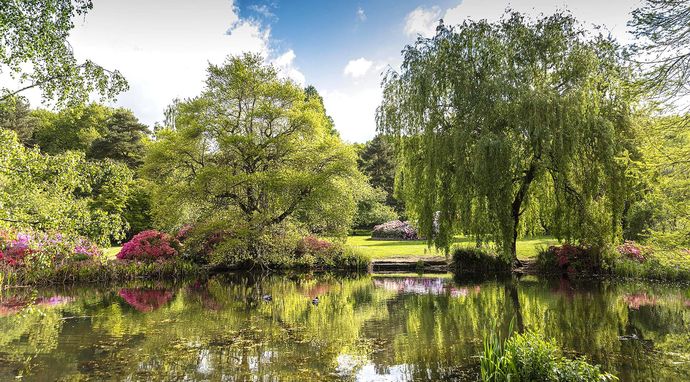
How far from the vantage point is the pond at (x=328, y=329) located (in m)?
7.55

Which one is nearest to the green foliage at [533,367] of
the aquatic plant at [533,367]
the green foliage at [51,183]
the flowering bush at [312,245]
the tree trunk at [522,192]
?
the aquatic plant at [533,367]

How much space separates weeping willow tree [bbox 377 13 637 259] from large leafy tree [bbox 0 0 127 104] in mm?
11978

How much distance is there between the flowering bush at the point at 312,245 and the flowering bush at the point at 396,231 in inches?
399

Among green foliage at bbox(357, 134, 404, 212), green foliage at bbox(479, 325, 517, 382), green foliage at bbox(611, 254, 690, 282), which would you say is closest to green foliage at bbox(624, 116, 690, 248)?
green foliage at bbox(479, 325, 517, 382)

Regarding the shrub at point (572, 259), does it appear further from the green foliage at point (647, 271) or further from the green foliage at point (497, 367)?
the green foliage at point (497, 367)

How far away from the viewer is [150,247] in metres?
20.6

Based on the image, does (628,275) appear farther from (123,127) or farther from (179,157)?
(123,127)

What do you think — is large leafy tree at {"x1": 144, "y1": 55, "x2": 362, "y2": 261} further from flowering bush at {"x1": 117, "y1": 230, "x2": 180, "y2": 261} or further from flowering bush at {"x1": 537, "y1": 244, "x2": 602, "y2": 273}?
flowering bush at {"x1": 537, "y1": 244, "x2": 602, "y2": 273}

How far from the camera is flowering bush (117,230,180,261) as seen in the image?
2027 cm

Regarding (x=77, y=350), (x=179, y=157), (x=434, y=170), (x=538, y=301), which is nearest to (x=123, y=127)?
(x=179, y=157)

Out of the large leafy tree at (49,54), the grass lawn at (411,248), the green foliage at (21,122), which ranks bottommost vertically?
the grass lawn at (411,248)

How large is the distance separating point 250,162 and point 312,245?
17.2ft

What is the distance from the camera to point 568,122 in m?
15.5

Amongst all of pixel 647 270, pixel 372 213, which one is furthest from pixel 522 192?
pixel 372 213
